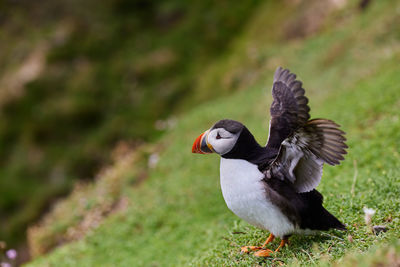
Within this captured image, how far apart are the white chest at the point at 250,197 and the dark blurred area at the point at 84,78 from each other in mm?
10842

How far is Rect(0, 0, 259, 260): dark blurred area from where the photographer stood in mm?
14906

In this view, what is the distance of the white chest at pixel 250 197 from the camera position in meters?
3.89

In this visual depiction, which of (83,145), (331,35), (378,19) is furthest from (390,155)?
(83,145)

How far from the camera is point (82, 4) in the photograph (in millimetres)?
19078

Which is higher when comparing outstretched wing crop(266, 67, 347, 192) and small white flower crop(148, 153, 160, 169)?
small white flower crop(148, 153, 160, 169)

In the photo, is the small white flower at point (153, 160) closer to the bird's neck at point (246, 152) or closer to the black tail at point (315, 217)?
the bird's neck at point (246, 152)

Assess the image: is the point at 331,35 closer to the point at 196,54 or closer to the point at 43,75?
the point at 196,54

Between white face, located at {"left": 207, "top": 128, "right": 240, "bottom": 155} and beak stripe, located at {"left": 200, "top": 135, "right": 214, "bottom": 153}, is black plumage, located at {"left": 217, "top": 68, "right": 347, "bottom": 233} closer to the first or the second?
white face, located at {"left": 207, "top": 128, "right": 240, "bottom": 155}

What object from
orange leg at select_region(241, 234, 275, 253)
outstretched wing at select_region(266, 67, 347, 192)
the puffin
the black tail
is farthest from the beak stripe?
orange leg at select_region(241, 234, 275, 253)

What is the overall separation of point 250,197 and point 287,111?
1.08 m

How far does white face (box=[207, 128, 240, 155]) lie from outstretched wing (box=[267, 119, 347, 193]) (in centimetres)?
41

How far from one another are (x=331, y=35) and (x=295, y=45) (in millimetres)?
1336

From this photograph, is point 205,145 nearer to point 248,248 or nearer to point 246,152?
point 246,152

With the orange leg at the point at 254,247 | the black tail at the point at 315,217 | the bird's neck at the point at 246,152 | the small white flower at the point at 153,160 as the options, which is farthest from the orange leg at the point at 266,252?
the small white flower at the point at 153,160
